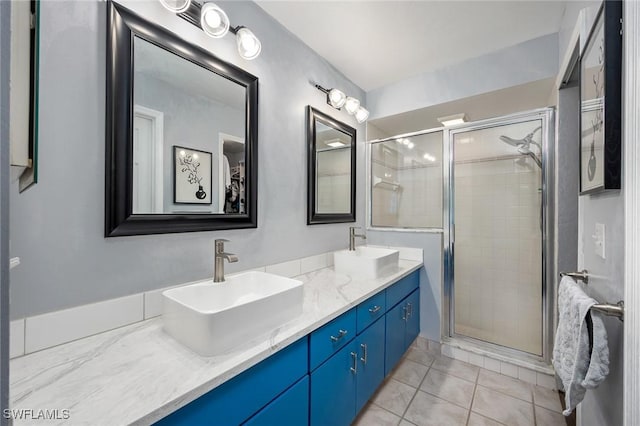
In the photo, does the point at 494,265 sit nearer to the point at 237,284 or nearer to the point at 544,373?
the point at 544,373

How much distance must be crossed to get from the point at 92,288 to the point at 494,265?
8.39 ft

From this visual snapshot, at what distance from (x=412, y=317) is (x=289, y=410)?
56.8 inches

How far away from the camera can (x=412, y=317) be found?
6.96 feet

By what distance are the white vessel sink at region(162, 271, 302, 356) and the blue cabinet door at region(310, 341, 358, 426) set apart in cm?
31

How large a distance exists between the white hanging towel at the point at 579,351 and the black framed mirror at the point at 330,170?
140 centimetres

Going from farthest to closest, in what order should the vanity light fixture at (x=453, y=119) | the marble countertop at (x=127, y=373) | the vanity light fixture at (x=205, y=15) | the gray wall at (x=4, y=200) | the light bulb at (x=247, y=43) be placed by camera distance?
the vanity light fixture at (x=453, y=119)
the light bulb at (x=247, y=43)
the vanity light fixture at (x=205, y=15)
the marble countertop at (x=127, y=373)
the gray wall at (x=4, y=200)

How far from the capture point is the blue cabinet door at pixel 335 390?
1.11 m

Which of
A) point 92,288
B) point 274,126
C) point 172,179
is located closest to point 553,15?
point 274,126

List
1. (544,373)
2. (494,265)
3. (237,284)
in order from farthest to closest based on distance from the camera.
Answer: (494,265) < (544,373) < (237,284)

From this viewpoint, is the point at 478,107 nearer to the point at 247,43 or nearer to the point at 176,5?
the point at 247,43

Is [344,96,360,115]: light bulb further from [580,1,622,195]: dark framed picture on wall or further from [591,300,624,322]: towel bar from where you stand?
[591,300,624,322]: towel bar

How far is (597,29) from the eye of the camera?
0.88 metres

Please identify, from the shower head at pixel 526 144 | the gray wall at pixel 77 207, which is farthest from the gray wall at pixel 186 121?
the shower head at pixel 526 144

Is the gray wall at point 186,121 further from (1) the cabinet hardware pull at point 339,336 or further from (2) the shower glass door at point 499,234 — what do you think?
(2) the shower glass door at point 499,234
